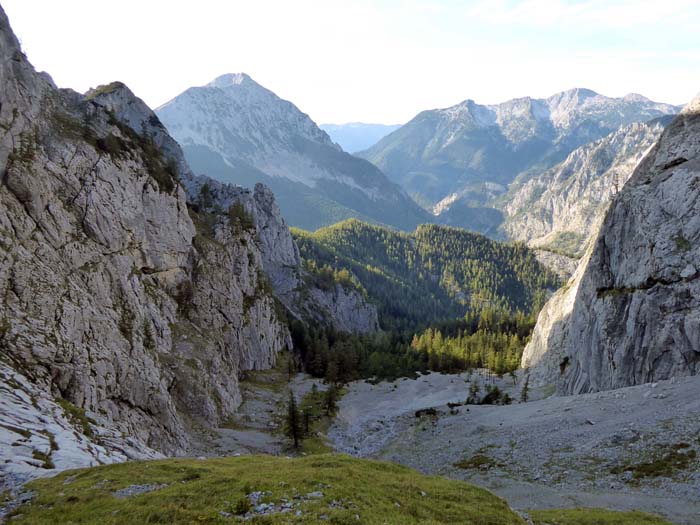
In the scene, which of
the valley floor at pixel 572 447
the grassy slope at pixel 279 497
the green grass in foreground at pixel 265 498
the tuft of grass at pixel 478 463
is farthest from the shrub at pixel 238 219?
the green grass in foreground at pixel 265 498

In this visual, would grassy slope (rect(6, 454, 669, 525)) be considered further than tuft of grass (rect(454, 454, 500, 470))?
No

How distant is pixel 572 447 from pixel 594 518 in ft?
65.2

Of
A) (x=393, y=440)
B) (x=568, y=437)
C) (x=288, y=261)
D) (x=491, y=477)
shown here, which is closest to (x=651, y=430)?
(x=568, y=437)

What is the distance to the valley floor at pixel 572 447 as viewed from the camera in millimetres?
34116

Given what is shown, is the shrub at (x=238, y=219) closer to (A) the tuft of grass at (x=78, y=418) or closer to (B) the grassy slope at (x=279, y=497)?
(A) the tuft of grass at (x=78, y=418)

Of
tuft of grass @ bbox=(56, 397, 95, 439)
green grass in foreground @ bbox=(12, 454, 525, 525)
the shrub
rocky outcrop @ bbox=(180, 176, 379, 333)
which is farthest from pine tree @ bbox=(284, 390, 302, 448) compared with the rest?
rocky outcrop @ bbox=(180, 176, 379, 333)

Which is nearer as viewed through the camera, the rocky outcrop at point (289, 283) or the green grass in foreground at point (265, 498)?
the green grass in foreground at point (265, 498)

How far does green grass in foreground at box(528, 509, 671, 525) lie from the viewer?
25827mm

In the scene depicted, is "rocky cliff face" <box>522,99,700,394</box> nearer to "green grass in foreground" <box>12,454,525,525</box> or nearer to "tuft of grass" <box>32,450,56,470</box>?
"green grass in foreground" <box>12,454,525,525</box>

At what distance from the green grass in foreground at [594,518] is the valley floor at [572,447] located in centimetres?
Result: 310

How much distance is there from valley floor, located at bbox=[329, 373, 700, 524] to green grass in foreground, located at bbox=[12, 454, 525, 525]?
15.5 metres

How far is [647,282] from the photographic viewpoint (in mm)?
65688

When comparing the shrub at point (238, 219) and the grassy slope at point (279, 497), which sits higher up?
the shrub at point (238, 219)

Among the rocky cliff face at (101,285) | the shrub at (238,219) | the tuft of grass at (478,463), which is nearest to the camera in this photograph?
the rocky cliff face at (101,285)
